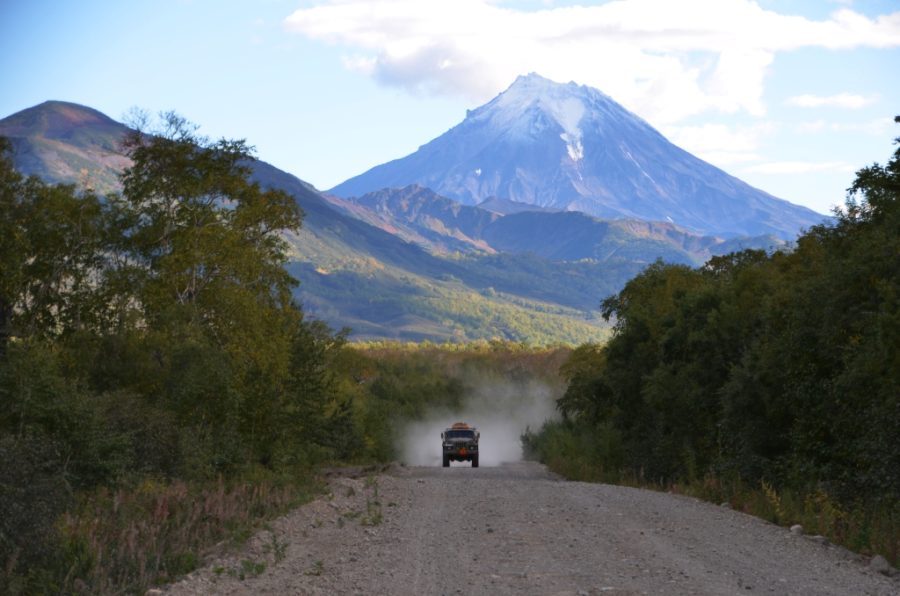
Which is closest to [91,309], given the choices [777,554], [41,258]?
[41,258]

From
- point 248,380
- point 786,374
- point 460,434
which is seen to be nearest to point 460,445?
point 460,434

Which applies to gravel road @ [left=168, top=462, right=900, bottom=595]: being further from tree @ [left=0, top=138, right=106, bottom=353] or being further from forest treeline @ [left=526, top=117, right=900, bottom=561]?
tree @ [left=0, top=138, right=106, bottom=353]

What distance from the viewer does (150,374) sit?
35.3 meters

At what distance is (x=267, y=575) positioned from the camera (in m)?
13.7

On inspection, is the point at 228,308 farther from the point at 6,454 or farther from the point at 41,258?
the point at 6,454

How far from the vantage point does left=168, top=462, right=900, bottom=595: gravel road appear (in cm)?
1265

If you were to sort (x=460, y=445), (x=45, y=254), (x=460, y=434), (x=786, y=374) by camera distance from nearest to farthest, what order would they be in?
(x=786, y=374) → (x=45, y=254) → (x=460, y=445) → (x=460, y=434)

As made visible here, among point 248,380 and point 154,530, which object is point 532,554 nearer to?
point 154,530

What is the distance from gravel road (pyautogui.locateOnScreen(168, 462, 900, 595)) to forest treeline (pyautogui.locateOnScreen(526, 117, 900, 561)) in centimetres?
193

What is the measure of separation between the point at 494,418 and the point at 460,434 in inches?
2393

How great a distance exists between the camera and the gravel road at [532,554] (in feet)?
41.5

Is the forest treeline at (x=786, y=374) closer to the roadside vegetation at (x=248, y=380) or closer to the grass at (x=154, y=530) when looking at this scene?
the roadside vegetation at (x=248, y=380)

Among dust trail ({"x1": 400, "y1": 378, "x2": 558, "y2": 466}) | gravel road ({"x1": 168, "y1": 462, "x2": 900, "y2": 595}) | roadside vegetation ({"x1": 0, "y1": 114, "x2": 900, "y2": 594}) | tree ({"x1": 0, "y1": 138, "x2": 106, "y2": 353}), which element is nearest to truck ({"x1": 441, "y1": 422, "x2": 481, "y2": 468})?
roadside vegetation ({"x1": 0, "y1": 114, "x2": 900, "y2": 594})

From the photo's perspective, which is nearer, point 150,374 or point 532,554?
point 532,554
